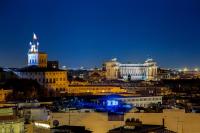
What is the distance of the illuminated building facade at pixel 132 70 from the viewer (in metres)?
126

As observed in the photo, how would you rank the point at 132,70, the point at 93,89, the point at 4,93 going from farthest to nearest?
the point at 132,70 < the point at 93,89 < the point at 4,93

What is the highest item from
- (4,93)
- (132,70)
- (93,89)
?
(132,70)

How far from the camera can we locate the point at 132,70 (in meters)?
133

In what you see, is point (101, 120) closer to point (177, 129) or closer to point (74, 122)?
point (74, 122)

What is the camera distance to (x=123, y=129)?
1603 centimetres

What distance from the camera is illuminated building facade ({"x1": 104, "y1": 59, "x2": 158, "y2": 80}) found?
126 meters

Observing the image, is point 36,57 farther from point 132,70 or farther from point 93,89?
point 132,70

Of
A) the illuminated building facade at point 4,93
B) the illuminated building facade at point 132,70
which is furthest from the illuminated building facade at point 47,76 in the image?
the illuminated building facade at point 132,70

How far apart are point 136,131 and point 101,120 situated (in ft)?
16.0

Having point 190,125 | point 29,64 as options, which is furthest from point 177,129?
point 29,64

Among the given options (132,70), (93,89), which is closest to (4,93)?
(93,89)

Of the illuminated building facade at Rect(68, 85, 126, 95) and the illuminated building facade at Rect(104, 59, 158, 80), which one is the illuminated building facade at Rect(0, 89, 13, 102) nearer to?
the illuminated building facade at Rect(68, 85, 126, 95)

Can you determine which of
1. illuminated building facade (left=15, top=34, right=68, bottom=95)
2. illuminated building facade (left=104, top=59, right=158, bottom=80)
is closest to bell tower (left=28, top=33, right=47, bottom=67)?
illuminated building facade (left=15, top=34, right=68, bottom=95)

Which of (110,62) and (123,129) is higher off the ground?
(110,62)
